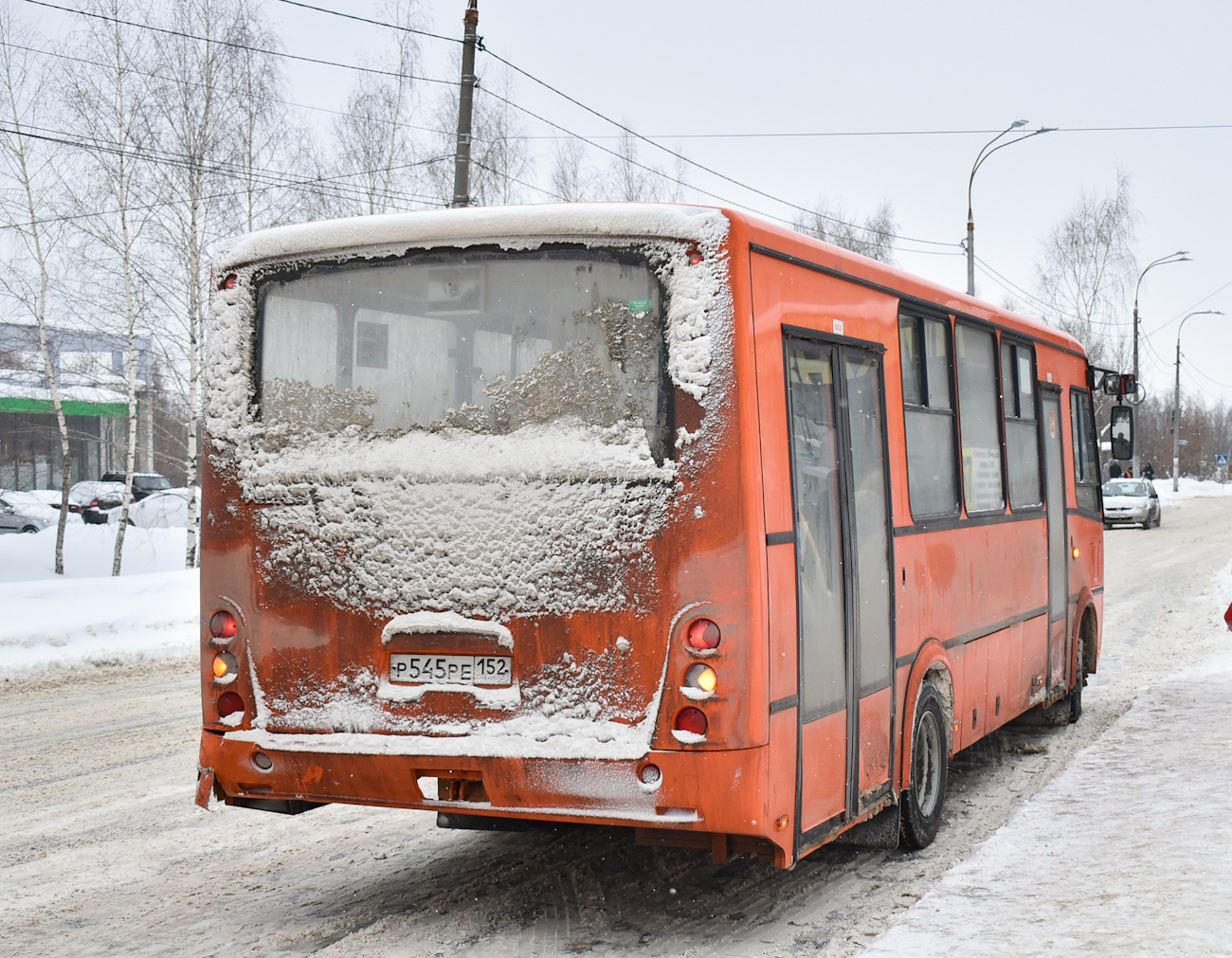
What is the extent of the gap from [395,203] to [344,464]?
25.8m

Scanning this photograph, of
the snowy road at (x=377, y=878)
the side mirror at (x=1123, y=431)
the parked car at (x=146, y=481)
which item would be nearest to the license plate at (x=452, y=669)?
the snowy road at (x=377, y=878)

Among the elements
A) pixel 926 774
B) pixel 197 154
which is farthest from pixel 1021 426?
pixel 197 154

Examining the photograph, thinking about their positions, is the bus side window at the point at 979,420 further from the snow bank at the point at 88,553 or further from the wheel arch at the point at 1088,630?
the snow bank at the point at 88,553

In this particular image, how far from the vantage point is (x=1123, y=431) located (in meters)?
10.7

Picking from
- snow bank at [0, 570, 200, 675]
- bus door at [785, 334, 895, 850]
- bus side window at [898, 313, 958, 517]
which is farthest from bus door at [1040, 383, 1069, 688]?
snow bank at [0, 570, 200, 675]

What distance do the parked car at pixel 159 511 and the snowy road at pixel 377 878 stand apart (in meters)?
27.1

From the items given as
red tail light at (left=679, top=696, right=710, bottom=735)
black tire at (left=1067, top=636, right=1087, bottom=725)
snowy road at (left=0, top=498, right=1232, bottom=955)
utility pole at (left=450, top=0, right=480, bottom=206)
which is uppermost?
utility pole at (left=450, top=0, right=480, bottom=206)

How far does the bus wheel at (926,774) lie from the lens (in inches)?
247

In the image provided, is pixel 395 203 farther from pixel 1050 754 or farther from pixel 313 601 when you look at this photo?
pixel 313 601

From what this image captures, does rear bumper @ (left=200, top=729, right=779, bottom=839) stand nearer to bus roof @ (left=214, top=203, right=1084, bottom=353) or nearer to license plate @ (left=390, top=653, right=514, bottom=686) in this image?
license plate @ (left=390, top=653, right=514, bottom=686)

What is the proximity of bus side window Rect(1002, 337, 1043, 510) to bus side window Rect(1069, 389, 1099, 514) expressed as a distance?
1.26 metres

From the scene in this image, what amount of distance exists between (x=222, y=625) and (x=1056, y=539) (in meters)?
6.03

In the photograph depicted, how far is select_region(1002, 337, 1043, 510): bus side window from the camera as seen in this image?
814 cm

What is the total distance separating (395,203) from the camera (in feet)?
97.7
